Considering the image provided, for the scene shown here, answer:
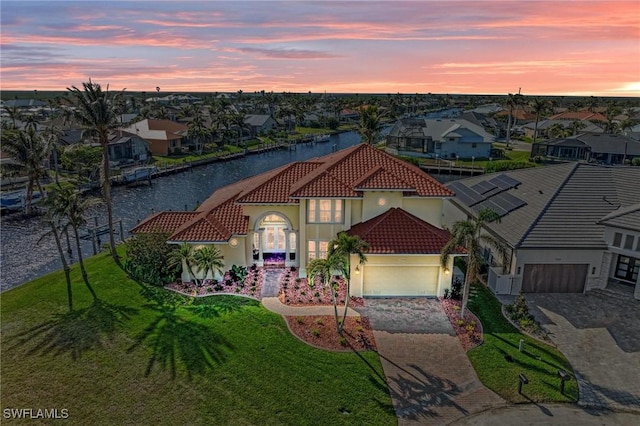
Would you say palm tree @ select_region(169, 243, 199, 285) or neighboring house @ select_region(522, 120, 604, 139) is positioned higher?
neighboring house @ select_region(522, 120, 604, 139)

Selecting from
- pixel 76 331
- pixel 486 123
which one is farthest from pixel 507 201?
pixel 486 123

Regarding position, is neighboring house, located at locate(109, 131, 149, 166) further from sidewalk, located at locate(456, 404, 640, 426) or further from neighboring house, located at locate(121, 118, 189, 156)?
sidewalk, located at locate(456, 404, 640, 426)

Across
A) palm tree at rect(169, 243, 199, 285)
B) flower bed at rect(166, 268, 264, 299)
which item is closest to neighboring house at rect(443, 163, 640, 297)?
flower bed at rect(166, 268, 264, 299)

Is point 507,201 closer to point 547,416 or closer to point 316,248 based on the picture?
point 316,248

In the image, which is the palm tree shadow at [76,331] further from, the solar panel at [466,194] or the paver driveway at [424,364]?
the solar panel at [466,194]

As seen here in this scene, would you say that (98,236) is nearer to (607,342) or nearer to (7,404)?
(7,404)
